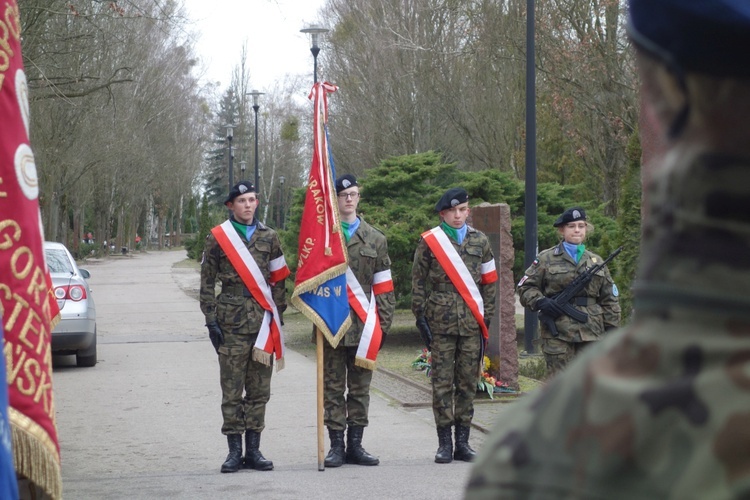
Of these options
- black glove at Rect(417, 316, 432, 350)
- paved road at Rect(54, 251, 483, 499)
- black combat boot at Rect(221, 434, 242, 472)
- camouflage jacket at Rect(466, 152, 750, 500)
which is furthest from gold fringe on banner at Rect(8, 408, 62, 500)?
black glove at Rect(417, 316, 432, 350)

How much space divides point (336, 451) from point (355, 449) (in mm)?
150

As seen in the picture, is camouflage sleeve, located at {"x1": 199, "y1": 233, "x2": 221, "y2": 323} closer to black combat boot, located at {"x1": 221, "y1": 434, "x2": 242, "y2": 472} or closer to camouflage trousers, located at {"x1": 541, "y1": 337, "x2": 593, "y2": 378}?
black combat boot, located at {"x1": 221, "y1": 434, "x2": 242, "y2": 472}

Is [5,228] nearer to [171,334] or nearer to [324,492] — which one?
[324,492]

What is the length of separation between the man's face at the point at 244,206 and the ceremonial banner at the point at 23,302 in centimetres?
457

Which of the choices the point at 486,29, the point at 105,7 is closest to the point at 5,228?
the point at 105,7

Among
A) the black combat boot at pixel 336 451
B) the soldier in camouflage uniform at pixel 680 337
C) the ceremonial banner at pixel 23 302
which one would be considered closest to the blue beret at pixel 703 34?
the soldier in camouflage uniform at pixel 680 337

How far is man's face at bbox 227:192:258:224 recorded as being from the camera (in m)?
7.88

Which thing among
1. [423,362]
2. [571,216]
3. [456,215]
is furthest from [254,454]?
[423,362]

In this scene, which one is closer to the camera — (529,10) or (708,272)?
(708,272)

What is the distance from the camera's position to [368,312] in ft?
26.8

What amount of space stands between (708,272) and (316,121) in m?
7.39

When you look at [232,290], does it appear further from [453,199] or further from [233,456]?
[453,199]

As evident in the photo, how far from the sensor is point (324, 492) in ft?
23.2

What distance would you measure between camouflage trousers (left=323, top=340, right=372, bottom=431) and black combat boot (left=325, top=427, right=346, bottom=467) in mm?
54
